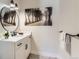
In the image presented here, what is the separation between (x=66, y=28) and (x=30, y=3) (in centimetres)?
200

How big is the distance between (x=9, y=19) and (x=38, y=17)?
0.91 metres

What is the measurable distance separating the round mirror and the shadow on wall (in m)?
0.36

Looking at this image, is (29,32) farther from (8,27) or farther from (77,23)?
(77,23)

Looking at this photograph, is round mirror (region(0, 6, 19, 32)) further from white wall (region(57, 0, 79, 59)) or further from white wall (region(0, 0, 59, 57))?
white wall (region(57, 0, 79, 59))

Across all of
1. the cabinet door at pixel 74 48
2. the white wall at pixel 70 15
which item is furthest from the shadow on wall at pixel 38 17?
the cabinet door at pixel 74 48

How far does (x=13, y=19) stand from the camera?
3152 millimetres

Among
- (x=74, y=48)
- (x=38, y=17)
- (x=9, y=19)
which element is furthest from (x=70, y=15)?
(x=9, y=19)

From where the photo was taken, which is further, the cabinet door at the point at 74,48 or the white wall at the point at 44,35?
the white wall at the point at 44,35

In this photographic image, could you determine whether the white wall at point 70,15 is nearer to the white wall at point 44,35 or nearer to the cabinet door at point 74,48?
the cabinet door at point 74,48

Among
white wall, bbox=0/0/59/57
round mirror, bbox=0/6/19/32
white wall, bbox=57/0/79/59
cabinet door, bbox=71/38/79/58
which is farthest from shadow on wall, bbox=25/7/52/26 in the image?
cabinet door, bbox=71/38/79/58

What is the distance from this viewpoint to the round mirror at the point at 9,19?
2592mm

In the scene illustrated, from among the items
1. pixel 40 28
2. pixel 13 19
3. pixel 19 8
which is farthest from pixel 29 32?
pixel 19 8

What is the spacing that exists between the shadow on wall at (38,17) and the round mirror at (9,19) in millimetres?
361

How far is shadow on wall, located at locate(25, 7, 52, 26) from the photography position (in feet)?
10.2
